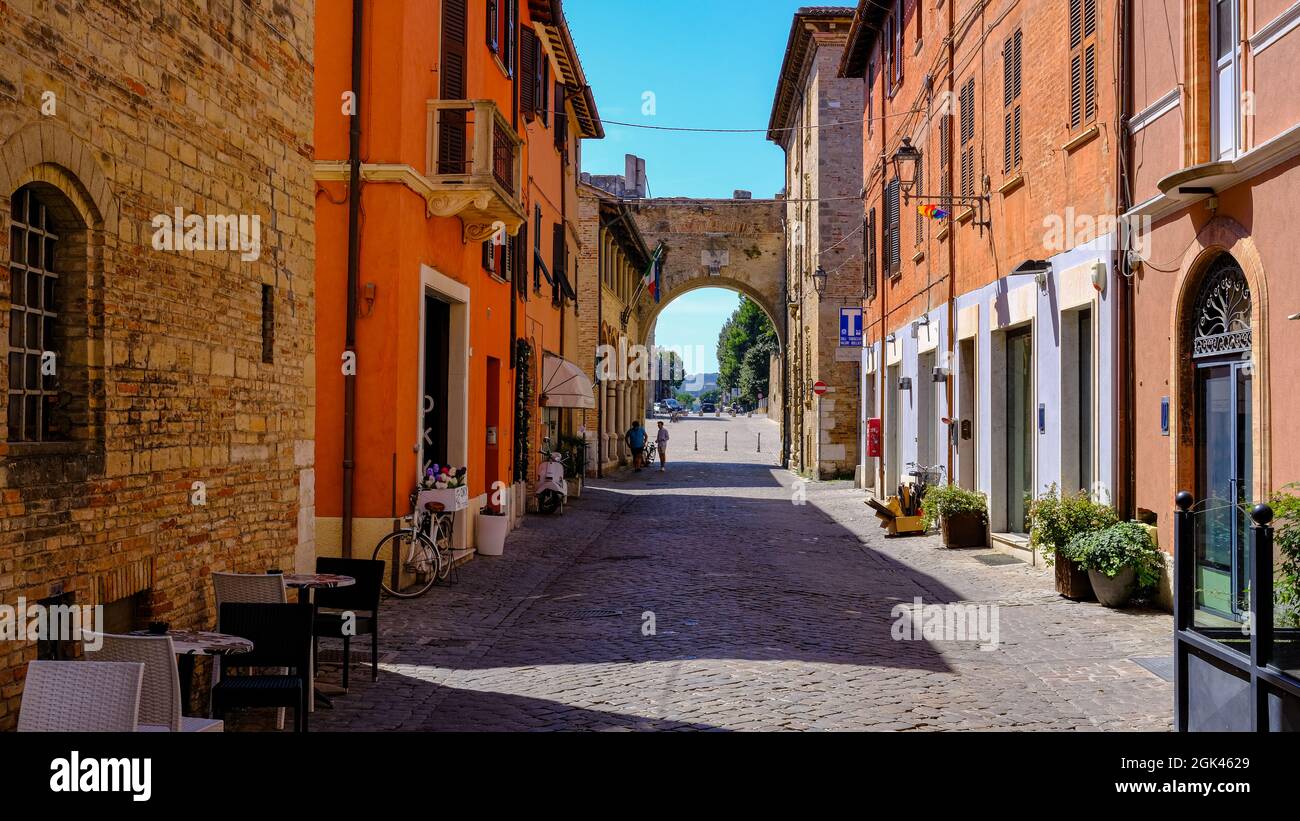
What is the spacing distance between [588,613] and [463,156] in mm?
5685

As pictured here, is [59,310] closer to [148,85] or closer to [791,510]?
[148,85]

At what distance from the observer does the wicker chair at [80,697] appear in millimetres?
4309

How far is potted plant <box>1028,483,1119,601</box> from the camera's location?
36.5 feet

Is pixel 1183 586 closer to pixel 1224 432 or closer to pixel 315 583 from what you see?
pixel 1224 432

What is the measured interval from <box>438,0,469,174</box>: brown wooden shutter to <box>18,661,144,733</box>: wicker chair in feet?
31.8

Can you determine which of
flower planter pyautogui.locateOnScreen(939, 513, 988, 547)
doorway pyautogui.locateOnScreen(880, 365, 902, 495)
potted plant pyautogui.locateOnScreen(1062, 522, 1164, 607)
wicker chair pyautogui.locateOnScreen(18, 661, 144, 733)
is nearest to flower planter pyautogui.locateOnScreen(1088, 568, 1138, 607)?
potted plant pyautogui.locateOnScreen(1062, 522, 1164, 607)

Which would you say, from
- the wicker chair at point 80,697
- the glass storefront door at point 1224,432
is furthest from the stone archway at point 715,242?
the wicker chair at point 80,697

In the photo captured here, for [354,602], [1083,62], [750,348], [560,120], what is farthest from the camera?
[750,348]

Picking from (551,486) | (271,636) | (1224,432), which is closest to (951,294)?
(551,486)

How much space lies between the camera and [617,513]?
21953 mm

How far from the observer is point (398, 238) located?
480 inches

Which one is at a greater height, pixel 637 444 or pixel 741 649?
pixel 637 444

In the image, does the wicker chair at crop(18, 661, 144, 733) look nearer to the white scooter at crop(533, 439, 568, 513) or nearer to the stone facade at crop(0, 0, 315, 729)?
the stone facade at crop(0, 0, 315, 729)

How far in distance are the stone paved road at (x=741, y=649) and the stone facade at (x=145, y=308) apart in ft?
4.85
